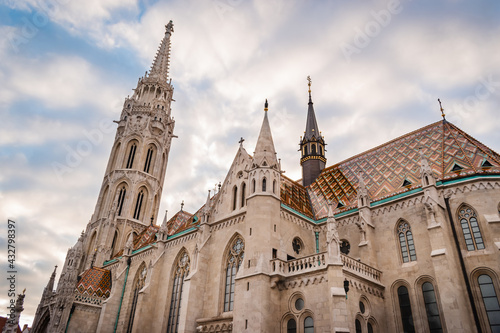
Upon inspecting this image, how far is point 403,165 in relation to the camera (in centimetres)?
2577

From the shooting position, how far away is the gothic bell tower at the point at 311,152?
34.3 m

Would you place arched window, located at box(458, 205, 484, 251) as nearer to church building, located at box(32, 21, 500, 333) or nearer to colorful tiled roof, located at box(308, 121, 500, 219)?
church building, located at box(32, 21, 500, 333)

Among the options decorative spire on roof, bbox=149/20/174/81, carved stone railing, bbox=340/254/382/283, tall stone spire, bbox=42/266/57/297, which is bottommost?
carved stone railing, bbox=340/254/382/283

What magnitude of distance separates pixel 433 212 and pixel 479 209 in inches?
94.1

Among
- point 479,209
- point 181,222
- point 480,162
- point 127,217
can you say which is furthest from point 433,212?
point 127,217

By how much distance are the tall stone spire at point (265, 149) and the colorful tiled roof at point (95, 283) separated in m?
19.8

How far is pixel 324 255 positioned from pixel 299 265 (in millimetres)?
1788

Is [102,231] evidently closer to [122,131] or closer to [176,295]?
[122,131]

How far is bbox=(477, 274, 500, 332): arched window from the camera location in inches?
666

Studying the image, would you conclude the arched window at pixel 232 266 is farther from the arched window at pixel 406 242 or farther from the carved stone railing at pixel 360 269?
the arched window at pixel 406 242

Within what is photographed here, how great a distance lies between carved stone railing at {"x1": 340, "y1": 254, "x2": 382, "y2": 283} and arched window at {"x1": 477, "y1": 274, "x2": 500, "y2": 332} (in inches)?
194

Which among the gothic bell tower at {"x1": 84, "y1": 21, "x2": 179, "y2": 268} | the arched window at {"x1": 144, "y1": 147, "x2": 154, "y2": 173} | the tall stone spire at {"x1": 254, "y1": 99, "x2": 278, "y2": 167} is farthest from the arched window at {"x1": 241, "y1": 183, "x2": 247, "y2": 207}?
the arched window at {"x1": 144, "y1": 147, "x2": 154, "y2": 173}

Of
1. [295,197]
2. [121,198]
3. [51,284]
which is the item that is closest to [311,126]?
[295,197]

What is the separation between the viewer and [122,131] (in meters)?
49.0
